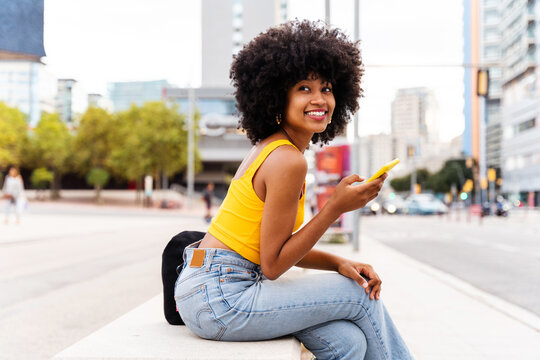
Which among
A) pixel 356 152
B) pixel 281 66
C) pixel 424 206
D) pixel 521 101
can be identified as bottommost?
pixel 424 206

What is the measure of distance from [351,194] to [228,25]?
8883 cm

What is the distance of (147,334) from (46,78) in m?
99.1

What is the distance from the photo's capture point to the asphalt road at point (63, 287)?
14.8 feet

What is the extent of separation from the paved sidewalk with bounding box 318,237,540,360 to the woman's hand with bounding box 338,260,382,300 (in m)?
1.80

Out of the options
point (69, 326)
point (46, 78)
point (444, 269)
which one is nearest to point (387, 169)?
point (69, 326)

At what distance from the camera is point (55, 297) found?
6246mm

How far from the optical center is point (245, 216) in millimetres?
2146

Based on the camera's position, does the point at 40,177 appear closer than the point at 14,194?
No

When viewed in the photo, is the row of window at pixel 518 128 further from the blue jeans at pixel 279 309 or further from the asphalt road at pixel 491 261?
the blue jeans at pixel 279 309

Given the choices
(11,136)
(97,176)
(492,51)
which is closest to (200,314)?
(97,176)

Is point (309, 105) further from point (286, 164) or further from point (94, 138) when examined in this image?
point (94, 138)

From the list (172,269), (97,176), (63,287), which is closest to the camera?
(172,269)

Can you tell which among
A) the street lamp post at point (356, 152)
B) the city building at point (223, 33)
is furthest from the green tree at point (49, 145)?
the street lamp post at point (356, 152)

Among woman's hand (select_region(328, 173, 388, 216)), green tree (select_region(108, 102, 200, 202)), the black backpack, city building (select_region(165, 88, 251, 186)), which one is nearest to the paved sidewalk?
the black backpack
